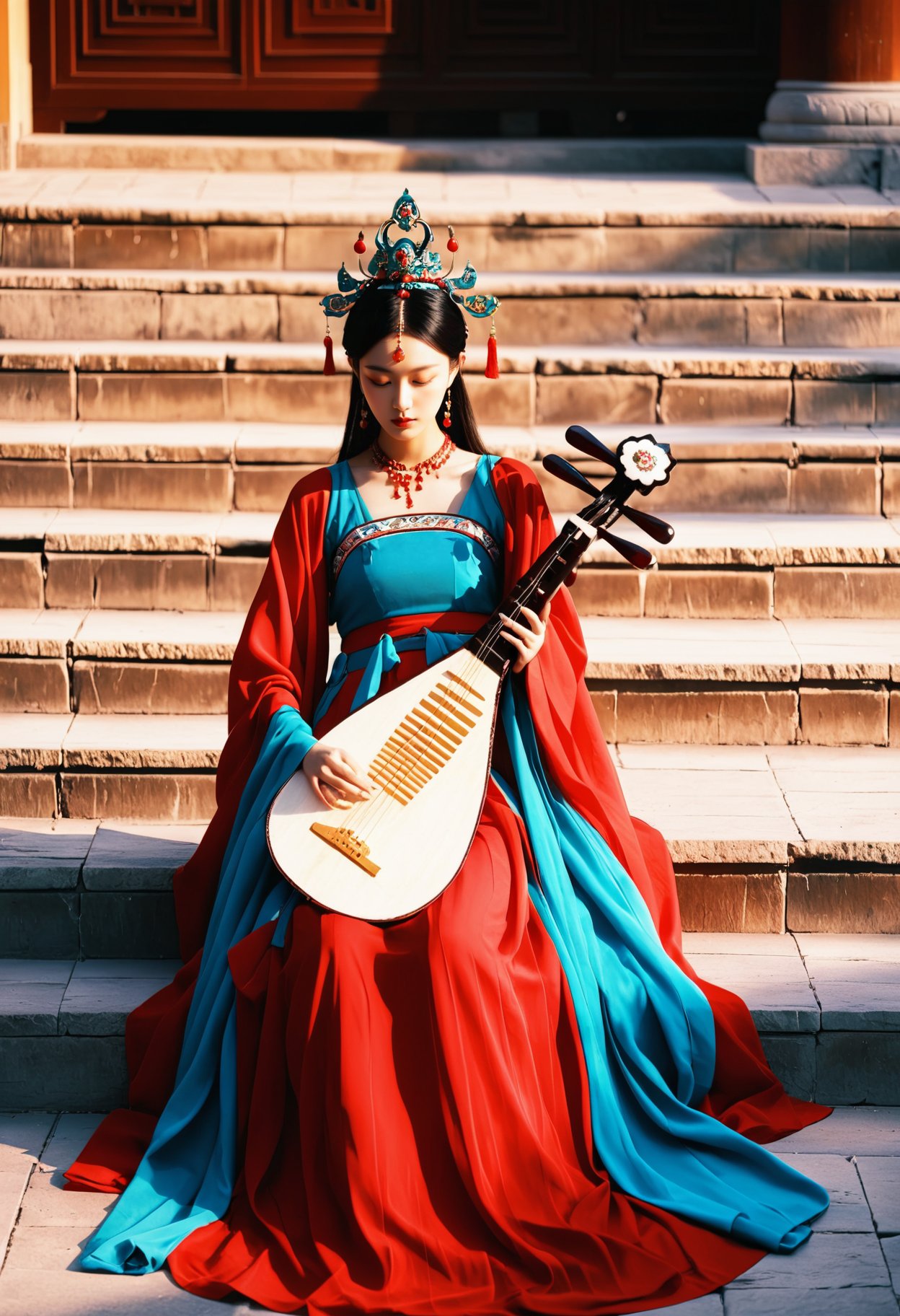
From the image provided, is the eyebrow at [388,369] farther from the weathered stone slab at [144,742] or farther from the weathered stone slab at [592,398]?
the weathered stone slab at [592,398]

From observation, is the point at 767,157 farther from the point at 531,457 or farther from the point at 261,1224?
the point at 261,1224

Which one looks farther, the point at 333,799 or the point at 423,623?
the point at 423,623

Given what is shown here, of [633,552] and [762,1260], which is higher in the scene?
[633,552]

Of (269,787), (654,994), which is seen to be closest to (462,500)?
(269,787)

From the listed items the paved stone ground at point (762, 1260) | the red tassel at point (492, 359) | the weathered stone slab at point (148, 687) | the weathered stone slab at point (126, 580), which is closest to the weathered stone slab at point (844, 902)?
→ the paved stone ground at point (762, 1260)

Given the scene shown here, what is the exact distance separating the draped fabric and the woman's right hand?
5 cm

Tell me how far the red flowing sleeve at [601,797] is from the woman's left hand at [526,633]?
10 centimetres

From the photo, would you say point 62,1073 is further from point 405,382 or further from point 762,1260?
point 405,382

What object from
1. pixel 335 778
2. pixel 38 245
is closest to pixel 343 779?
pixel 335 778

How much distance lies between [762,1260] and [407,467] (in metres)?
1.58

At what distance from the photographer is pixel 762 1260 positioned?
280 centimetres

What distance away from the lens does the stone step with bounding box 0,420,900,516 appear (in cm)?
467

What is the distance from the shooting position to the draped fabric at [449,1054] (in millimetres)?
2742

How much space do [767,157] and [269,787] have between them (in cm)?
374
